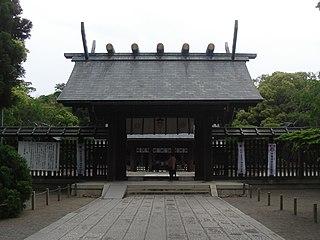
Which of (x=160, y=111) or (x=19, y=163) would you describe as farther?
(x=160, y=111)

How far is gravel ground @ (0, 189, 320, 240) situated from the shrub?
388 mm

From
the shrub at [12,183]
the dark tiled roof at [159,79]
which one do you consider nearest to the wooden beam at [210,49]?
the dark tiled roof at [159,79]

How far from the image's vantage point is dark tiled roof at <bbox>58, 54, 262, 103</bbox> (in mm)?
21641

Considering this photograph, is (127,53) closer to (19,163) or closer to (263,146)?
(263,146)

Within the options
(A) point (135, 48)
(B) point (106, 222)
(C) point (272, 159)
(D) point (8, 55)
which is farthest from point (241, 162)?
(D) point (8, 55)

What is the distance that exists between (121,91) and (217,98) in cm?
504

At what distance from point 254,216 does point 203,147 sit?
967 centimetres

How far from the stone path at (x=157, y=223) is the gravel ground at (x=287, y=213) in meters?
0.43

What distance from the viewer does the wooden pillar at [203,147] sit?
22375 mm

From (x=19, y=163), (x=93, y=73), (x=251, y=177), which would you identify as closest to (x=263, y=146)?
(x=251, y=177)

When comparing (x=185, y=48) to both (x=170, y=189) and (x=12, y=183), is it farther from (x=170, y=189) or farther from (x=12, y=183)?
(x=12, y=183)

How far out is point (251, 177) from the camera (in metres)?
23.4

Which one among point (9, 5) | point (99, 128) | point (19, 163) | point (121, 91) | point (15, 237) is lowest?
point (15, 237)

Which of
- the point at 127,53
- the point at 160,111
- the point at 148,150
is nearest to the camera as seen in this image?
the point at 160,111
